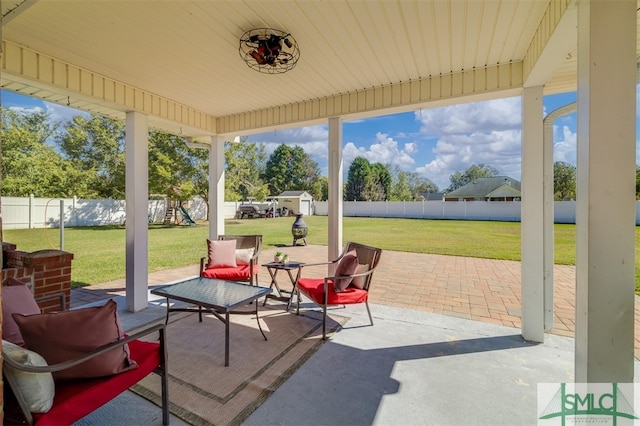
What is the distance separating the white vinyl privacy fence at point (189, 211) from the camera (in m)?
11.8

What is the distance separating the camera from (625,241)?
1527 mm

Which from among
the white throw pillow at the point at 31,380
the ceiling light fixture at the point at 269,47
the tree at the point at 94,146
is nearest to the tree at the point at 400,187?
the tree at the point at 94,146

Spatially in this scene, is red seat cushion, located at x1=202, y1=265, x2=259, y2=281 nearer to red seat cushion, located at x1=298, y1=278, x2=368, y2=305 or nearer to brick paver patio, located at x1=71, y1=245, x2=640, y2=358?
red seat cushion, located at x1=298, y1=278, x2=368, y2=305

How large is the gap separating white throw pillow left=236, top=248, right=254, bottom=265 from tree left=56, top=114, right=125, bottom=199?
1601 cm

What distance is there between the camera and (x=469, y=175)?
48219 mm

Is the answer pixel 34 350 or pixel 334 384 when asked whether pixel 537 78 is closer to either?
pixel 334 384

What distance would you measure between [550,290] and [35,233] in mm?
14491

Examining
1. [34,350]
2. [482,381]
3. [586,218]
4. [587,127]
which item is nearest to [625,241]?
[586,218]

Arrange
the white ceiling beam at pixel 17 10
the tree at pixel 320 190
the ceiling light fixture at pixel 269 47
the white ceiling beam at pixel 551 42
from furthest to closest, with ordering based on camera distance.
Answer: the tree at pixel 320 190 → the ceiling light fixture at pixel 269 47 → the white ceiling beam at pixel 17 10 → the white ceiling beam at pixel 551 42

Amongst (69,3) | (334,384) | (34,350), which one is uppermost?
(69,3)

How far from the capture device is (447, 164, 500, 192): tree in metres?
47.2

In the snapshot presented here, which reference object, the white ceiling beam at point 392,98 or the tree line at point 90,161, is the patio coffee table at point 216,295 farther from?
the tree line at point 90,161

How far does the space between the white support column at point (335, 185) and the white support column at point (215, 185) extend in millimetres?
2214

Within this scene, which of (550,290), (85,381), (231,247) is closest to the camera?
(85,381)
